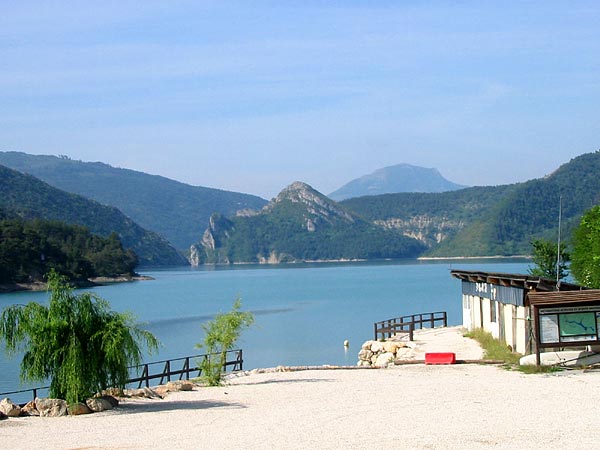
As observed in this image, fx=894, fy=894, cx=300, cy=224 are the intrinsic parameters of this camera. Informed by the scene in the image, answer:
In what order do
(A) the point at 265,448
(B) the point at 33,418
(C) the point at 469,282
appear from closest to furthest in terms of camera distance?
(A) the point at 265,448
(B) the point at 33,418
(C) the point at 469,282

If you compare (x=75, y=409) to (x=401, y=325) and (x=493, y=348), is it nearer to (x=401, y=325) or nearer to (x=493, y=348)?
(x=493, y=348)

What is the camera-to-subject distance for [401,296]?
91500mm

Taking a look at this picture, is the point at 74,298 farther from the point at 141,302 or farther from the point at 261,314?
the point at 141,302

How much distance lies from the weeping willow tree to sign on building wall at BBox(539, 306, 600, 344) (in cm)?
1095

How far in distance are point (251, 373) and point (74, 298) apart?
994 centimetres

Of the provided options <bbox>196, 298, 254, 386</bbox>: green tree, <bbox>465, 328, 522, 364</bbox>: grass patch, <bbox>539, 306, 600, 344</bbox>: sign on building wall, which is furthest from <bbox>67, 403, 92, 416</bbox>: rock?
<bbox>465, 328, 522, 364</bbox>: grass patch

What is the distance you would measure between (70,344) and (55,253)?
363 feet

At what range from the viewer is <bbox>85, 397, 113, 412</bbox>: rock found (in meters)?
18.8

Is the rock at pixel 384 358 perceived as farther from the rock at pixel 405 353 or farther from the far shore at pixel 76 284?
the far shore at pixel 76 284

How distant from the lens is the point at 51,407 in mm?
18297

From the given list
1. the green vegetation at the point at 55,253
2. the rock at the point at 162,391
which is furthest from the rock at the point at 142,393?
the green vegetation at the point at 55,253

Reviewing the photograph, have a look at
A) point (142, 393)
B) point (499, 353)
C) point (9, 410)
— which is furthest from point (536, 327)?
point (9, 410)

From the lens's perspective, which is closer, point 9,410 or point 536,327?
point 9,410

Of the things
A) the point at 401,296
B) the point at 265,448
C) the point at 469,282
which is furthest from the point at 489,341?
the point at 401,296
